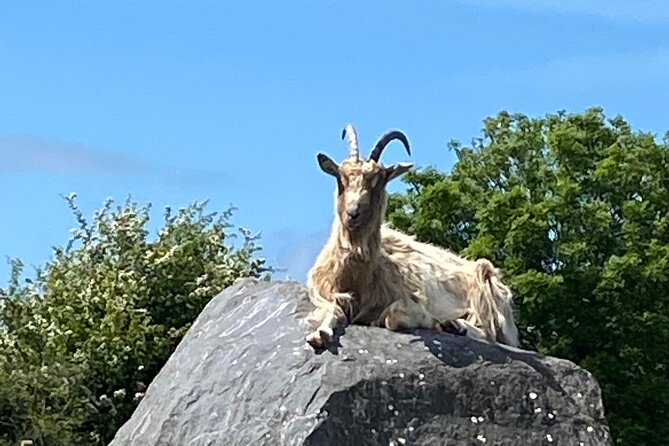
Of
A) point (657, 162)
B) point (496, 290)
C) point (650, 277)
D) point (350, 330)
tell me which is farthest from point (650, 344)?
point (350, 330)

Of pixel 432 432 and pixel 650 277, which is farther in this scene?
pixel 650 277

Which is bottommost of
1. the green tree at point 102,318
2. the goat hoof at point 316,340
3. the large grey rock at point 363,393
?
the large grey rock at point 363,393

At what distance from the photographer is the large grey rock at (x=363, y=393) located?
1157 centimetres

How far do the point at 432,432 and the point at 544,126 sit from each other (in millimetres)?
19160

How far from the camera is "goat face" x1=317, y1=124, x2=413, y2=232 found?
1198 centimetres

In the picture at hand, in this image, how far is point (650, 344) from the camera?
26359 mm

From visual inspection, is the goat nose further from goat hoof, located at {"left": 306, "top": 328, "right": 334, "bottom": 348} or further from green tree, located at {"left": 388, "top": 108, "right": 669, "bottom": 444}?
green tree, located at {"left": 388, "top": 108, "right": 669, "bottom": 444}

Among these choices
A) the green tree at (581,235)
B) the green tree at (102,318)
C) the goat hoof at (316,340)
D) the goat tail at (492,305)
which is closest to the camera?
the goat hoof at (316,340)

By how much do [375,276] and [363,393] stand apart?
1132 mm

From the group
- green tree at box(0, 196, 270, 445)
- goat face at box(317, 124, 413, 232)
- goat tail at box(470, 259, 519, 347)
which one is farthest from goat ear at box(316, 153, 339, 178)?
green tree at box(0, 196, 270, 445)

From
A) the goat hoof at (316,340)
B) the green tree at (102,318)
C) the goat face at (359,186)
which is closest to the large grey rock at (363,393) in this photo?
the goat hoof at (316,340)

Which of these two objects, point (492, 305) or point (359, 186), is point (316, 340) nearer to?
point (359, 186)

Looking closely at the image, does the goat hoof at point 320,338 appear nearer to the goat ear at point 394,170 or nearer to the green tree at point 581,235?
the goat ear at point 394,170

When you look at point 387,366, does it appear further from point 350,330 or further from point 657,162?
point 657,162
